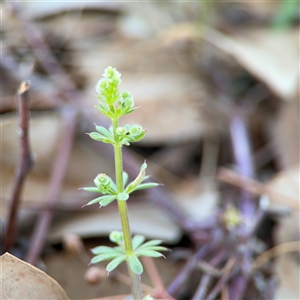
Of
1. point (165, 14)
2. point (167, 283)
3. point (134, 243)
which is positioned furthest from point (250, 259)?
point (165, 14)

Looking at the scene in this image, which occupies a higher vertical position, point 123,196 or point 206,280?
point 123,196

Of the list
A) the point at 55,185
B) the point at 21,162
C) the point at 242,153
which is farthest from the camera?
the point at 242,153

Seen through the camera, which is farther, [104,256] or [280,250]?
[280,250]

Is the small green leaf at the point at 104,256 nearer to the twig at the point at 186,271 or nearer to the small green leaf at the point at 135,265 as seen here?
the small green leaf at the point at 135,265

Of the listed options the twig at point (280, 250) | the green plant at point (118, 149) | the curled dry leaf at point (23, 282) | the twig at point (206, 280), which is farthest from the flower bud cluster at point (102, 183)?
the twig at point (280, 250)

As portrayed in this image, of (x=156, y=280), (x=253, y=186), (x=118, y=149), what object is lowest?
(x=156, y=280)

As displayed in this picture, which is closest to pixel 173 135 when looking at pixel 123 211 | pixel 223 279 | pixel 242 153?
pixel 242 153

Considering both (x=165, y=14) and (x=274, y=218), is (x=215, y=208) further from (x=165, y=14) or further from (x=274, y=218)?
(x=165, y=14)

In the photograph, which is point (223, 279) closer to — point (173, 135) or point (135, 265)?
point (135, 265)
